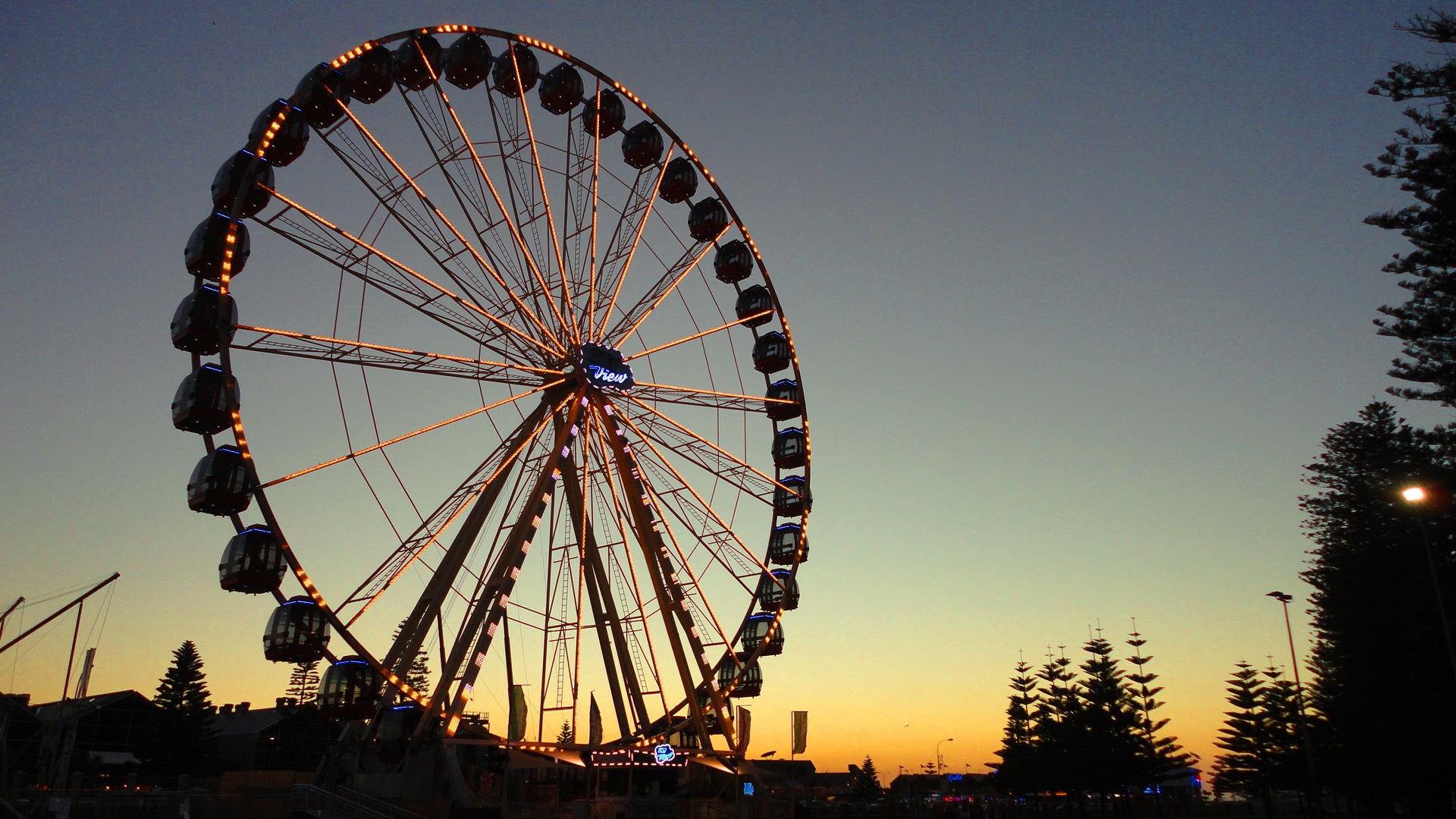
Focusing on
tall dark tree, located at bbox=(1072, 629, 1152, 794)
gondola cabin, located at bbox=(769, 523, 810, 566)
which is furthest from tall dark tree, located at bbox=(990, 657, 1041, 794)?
gondola cabin, located at bbox=(769, 523, 810, 566)

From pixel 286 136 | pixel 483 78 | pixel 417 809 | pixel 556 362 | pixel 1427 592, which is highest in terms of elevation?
pixel 483 78

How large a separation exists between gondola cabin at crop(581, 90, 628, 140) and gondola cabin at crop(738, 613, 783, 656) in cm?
1354

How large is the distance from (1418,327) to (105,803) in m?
31.2

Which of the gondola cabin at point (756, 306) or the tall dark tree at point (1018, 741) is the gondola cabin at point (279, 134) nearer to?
the gondola cabin at point (756, 306)

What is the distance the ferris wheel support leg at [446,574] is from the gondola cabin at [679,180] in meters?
9.64

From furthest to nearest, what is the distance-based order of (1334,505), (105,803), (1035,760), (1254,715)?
(1035,760)
(1254,715)
(1334,505)
(105,803)

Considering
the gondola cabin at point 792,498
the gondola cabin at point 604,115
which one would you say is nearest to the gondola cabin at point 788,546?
the gondola cabin at point 792,498

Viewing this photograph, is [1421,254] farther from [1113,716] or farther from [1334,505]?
[1113,716]

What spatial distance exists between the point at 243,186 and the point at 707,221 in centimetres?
1299

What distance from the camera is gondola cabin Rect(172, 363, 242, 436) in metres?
19.4

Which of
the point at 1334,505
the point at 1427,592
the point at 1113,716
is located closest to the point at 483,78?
the point at 1427,592

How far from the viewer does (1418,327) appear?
86.2 feet

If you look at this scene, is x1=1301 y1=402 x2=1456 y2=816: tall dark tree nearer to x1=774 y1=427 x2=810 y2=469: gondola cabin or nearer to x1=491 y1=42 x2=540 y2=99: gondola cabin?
x1=774 y1=427 x2=810 y2=469: gondola cabin

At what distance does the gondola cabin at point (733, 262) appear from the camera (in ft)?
101
